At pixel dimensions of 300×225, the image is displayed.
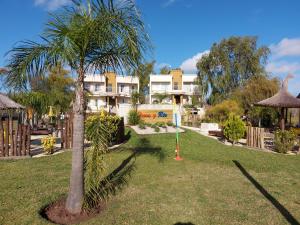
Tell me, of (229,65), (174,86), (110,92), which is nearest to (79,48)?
(229,65)

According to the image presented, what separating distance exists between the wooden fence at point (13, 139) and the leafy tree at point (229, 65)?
3022 centimetres

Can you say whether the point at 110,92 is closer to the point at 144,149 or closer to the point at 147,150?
the point at 144,149

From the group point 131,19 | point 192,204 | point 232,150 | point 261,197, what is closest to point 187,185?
point 192,204

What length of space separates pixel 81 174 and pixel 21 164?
5.11 meters

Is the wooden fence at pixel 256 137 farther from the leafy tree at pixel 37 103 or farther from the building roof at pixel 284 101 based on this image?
the leafy tree at pixel 37 103

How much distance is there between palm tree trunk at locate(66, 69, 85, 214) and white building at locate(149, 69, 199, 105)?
42.0m

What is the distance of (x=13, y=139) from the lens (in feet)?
31.1

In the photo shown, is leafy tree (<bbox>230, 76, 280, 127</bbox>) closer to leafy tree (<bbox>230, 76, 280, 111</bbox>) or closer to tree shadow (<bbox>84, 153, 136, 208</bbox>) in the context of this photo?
leafy tree (<bbox>230, 76, 280, 111</bbox>)

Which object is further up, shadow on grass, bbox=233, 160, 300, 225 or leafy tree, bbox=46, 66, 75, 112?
leafy tree, bbox=46, 66, 75, 112

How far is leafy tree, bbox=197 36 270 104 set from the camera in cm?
3556

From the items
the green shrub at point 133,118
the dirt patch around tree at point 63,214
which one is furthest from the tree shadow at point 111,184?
the green shrub at point 133,118

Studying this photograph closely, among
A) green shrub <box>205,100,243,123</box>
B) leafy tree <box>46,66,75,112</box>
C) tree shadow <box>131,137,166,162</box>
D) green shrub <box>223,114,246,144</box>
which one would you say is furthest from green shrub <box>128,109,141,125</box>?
green shrub <box>223,114,246,144</box>

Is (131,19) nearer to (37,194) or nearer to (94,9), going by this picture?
(94,9)

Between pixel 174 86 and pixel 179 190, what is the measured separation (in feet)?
150
